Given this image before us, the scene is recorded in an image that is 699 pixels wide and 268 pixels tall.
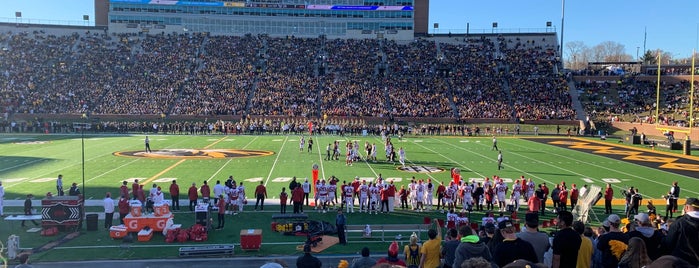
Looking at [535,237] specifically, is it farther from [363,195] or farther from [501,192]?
[501,192]

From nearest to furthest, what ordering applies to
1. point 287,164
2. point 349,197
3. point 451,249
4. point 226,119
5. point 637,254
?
point 637,254, point 451,249, point 349,197, point 287,164, point 226,119

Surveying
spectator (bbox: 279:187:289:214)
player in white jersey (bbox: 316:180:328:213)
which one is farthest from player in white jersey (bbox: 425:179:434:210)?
spectator (bbox: 279:187:289:214)

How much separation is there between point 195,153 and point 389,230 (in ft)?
76.1

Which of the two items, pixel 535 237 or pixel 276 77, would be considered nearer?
pixel 535 237

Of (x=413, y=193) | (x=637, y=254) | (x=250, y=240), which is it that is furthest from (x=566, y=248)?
(x=413, y=193)

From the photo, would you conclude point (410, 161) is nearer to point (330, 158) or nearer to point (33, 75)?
point (330, 158)

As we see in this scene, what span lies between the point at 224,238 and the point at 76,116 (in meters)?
47.3

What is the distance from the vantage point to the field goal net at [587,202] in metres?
16.2

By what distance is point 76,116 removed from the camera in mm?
55125

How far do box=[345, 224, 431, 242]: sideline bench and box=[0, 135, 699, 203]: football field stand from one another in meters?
6.99

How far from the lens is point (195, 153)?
3469 cm

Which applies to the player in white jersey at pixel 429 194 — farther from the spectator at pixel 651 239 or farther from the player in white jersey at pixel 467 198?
the spectator at pixel 651 239

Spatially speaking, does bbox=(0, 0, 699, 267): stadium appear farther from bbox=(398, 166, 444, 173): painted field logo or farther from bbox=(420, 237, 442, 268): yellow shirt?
bbox=(420, 237, 442, 268): yellow shirt

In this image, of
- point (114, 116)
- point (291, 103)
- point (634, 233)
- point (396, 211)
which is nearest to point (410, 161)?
point (396, 211)
